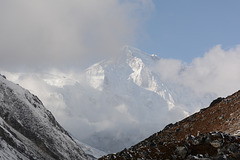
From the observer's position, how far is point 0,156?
13412 cm

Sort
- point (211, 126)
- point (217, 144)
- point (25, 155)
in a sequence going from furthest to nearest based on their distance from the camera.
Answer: point (25, 155)
point (211, 126)
point (217, 144)

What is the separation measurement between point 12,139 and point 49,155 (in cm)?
3501

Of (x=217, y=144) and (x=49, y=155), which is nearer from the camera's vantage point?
(x=217, y=144)

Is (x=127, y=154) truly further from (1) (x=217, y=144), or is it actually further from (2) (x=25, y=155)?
(2) (x=25, y=155)

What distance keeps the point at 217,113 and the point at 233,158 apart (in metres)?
57.2

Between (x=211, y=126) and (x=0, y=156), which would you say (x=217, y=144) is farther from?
(x=0, y=156)

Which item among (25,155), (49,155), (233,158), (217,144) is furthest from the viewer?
(49,155)

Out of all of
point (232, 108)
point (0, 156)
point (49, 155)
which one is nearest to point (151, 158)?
point (232, 108)

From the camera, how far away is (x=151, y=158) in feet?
142

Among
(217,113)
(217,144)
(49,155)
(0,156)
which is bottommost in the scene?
(0,156)

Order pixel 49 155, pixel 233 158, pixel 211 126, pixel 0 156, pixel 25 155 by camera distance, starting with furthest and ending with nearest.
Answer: pixel 49 155 < pixel 25 155 < pixel 0 156 < pixel 211 126 < pixel 233 158

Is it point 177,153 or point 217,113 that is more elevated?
point 217,113

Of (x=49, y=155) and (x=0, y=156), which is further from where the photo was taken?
(x=49, y=155)

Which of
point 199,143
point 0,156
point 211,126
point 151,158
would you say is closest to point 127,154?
point 151,158
